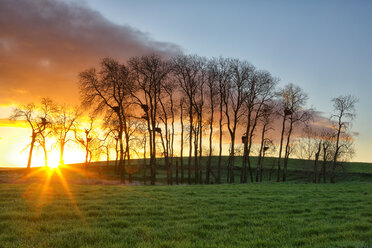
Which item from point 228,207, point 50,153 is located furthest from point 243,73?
point 50,153

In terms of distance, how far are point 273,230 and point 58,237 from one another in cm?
702

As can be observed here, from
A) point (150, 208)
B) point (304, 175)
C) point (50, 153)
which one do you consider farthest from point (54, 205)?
point (304, 175)

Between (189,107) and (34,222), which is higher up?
(189,107)

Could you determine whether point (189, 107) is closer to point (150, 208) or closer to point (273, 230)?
point (150, 208)

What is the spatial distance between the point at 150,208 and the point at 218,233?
5.30 m

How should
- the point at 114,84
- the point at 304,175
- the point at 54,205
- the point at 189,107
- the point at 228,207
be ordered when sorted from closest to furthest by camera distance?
the point at 54,205 → the point at 228,207 → the point at 114,84 → the point at 189,107 → the point at 304,175

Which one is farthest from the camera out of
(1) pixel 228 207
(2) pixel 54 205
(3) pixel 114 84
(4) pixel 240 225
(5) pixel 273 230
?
(3) pixel 114 84

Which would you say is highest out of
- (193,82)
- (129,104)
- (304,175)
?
(193,82)

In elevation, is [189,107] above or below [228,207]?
above

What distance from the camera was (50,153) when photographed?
7112 cm

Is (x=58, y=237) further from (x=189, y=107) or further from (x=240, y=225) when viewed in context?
(x=189, y=107)

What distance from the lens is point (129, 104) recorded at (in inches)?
1705

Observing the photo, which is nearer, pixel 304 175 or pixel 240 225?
pixel 240 225

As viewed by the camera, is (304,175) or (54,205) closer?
(54,205)
